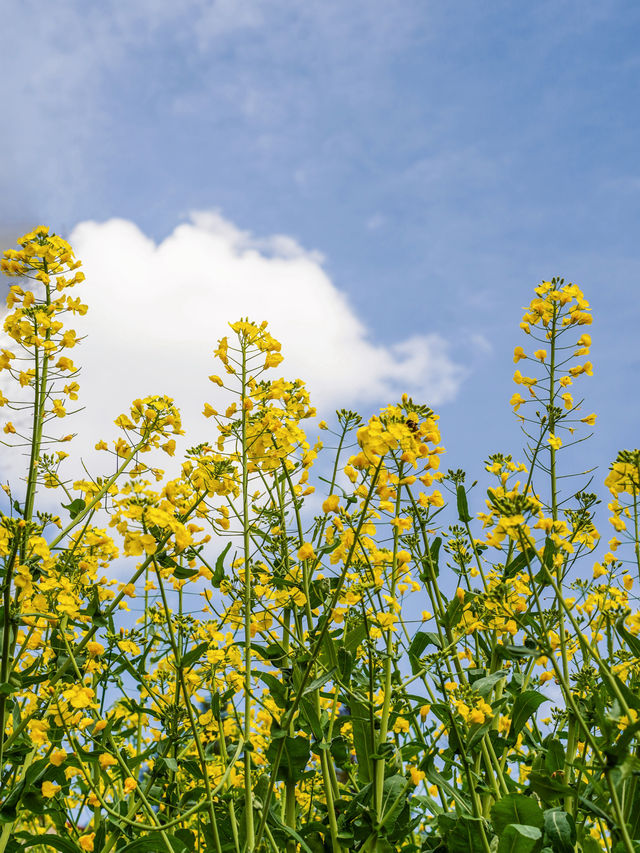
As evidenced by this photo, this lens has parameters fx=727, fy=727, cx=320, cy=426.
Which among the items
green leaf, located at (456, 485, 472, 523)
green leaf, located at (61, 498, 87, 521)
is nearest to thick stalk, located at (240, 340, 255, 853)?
green leaf, located at (61, 498, 87, 521)

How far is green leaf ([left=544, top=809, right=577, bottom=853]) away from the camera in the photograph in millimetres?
2283

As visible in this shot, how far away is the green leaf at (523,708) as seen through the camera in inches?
113

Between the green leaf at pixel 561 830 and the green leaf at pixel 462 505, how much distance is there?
139cm

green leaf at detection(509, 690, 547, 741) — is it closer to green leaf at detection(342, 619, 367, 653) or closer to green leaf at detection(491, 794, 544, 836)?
green leaf at detection(491, 794, 544, 836)

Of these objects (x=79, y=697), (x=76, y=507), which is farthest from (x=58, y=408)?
(x=79, y=697)

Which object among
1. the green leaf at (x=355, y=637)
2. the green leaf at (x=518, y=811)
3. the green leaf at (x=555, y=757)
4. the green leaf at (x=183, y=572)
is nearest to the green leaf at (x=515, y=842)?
the green leaf at (x=518, y=811)

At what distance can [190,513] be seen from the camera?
105 inches

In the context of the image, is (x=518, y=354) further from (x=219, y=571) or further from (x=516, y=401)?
(x=219, y=571)

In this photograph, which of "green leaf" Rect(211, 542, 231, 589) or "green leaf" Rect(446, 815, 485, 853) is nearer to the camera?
"green leaf" Rect(446, 815, 485, 853)

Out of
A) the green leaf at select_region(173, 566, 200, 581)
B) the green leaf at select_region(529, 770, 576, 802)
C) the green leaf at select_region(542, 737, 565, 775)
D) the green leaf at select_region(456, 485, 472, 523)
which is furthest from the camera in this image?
the green leaf at select_region(456, 485, 472, 523)

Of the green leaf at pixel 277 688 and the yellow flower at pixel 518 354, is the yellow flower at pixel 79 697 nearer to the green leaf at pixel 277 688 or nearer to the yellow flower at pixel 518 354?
the green leaf at pixel 277 688

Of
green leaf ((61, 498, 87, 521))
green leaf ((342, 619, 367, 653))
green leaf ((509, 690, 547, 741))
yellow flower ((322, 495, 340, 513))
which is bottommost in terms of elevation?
green leaf ((509, 690, 547, 741))

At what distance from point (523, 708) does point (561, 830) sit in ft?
2.12

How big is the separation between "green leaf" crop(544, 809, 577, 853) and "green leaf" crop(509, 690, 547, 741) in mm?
566
